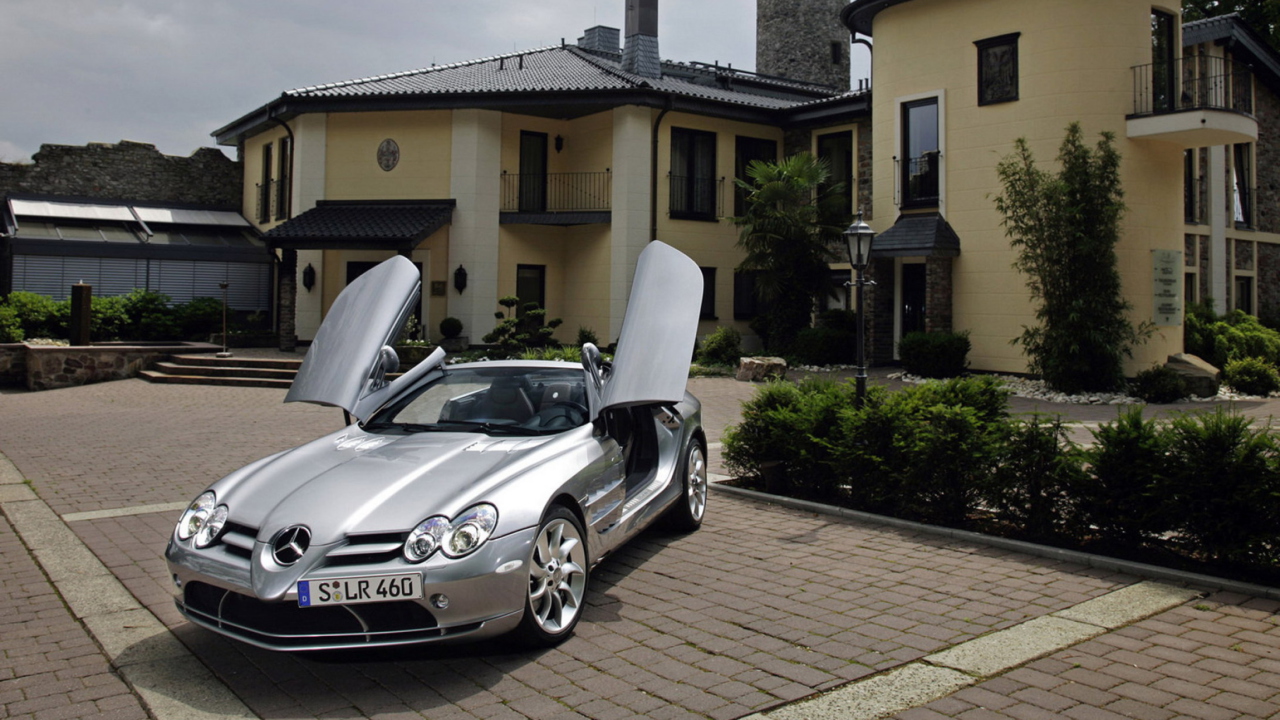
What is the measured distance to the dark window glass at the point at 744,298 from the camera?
24.7m

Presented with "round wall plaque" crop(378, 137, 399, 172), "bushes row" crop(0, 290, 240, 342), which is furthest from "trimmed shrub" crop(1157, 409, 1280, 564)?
"bushes row" crop(0, 290, 240, 342)

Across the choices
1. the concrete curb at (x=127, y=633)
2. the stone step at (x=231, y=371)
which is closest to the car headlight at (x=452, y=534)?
the concrete curb at (x=127, y=633)

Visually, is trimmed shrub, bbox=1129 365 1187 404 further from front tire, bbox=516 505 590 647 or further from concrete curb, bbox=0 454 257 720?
Result: concrete curb, bbox=0 454 257 720

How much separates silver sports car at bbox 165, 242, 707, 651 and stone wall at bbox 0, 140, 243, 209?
2656cm

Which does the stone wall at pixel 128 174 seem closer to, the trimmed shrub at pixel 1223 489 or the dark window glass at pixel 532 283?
the dark window glass at pixel 532 283

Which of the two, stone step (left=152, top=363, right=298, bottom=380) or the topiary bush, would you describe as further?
stone step (left=152, top=363, right=298, bottom=380)

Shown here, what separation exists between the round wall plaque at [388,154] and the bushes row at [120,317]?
6215mm

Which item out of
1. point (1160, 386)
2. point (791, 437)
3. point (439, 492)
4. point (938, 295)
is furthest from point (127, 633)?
point (938, 295)

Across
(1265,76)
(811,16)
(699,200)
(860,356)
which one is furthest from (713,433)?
(811,16)

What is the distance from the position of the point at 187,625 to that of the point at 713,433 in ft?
26.1

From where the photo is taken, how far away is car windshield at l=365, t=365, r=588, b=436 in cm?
554

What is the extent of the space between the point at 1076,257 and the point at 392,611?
15166mm

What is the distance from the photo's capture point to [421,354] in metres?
19.0

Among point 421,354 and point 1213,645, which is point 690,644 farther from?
point 421,354
